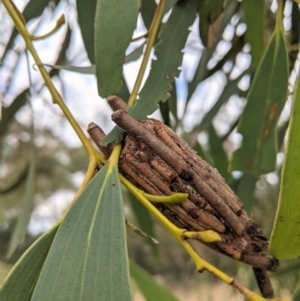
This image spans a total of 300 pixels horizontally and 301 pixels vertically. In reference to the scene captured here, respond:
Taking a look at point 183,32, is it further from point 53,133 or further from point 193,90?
→ point 53,133

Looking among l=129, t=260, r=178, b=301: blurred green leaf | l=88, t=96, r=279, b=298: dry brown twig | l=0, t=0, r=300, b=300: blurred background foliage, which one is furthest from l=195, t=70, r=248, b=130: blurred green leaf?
l=88, t=96, r=279, b=298: dry brown twig

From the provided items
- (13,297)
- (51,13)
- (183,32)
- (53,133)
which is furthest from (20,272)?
(53,133)

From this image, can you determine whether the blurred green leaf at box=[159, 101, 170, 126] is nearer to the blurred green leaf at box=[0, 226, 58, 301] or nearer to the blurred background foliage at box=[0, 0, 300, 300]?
the blurred background foliage at box=[0, 0, 300, 300]

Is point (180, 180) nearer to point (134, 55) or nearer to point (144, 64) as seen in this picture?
point (144, 64)

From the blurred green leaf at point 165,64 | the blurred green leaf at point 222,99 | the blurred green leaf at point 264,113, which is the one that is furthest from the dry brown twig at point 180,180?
the blurred green leaf at point 222,99

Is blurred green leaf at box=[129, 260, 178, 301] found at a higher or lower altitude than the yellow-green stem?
lower

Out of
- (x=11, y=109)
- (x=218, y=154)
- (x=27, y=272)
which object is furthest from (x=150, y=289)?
(x=11, y=109)
